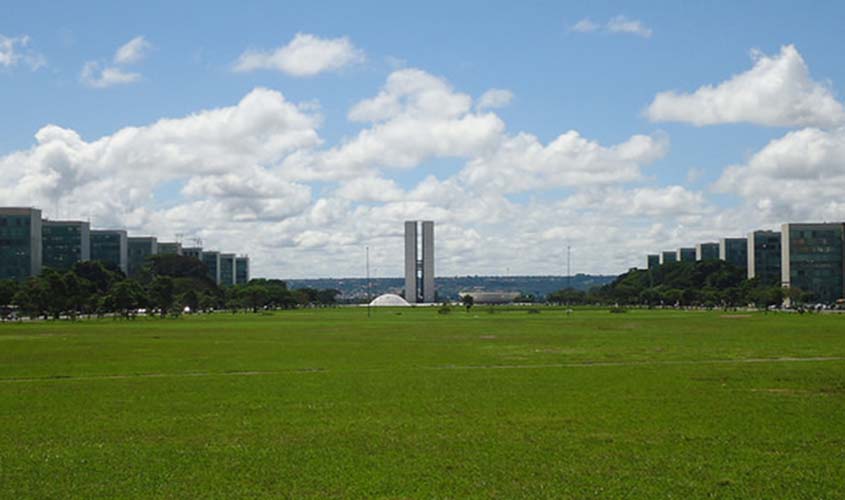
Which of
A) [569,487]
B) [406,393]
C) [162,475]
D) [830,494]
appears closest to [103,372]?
[406,393]

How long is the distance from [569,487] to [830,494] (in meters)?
4.71

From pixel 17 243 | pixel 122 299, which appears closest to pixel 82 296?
pixel 122 299

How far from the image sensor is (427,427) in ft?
75.5

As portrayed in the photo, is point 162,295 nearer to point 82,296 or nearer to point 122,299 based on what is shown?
point 122,299

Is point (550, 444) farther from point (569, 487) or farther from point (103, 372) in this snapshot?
point (103, 372)

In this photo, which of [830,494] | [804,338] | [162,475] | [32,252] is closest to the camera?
[830,494]

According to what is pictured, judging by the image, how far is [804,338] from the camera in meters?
60.2

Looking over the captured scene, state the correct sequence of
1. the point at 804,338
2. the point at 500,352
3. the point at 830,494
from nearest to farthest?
the point at 830,494 → the point at 500,352 → the point at 804,338

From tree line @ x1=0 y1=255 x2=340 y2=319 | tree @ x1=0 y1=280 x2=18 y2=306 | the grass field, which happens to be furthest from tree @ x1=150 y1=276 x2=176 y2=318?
the grass field

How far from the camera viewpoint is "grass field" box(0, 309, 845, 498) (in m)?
17.0

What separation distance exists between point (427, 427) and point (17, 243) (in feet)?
590

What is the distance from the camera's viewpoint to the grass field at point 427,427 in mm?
17047

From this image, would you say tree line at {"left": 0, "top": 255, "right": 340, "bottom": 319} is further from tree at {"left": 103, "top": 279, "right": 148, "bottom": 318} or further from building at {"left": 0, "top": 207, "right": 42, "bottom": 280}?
building at {"left": 0, "top": 207, "right": 42, "bottom": 280}

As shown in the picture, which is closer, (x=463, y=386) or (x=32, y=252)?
→ (x=463, y=386)
